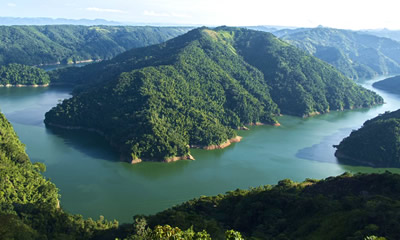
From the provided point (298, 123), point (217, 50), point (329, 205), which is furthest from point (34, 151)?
point (217, 50)

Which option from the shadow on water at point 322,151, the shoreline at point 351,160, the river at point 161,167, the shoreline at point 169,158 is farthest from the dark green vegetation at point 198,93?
the shoreline at point 351,160

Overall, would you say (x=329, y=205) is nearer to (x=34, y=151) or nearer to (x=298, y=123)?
(x=34, y=151)

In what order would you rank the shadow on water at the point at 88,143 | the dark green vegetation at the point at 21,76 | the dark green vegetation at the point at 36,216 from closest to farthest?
the dark green vegetation at the point at 36,216, the shadow on water at the point at 88,143, the dark green vegetation at the point at 21,76

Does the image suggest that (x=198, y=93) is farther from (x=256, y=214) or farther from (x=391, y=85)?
(x=391, y=85)

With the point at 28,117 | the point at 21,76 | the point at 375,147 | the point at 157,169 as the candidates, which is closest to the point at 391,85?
the point at 375,147

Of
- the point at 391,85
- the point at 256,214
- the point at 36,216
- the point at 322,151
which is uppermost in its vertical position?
the point at 391,85

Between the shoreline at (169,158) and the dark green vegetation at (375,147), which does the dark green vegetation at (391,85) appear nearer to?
the dark green vegetation at (375,147)

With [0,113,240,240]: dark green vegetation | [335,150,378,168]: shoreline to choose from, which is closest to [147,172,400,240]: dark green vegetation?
[0,113,240,240]: dark green vegetation
